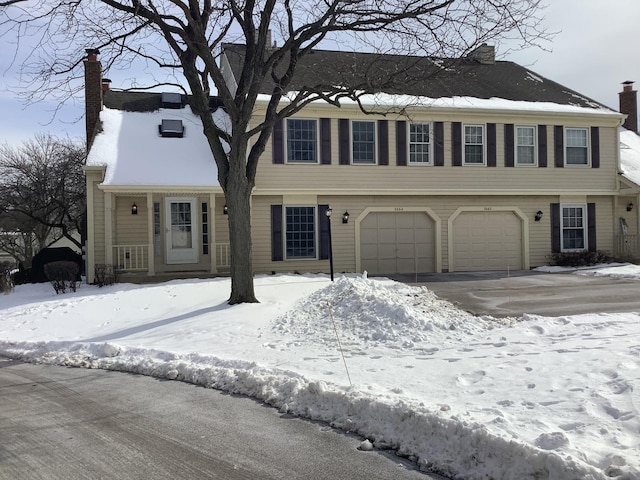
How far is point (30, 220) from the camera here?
81.0 ft

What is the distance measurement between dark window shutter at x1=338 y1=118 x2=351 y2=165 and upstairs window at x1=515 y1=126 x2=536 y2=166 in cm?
626

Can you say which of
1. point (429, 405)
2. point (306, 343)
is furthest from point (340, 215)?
point (429, 405)

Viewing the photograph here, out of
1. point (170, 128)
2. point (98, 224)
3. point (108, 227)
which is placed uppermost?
point (170, 128)

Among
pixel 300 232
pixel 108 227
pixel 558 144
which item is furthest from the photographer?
pixel 558 144

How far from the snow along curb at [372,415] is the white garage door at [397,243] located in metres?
11.0

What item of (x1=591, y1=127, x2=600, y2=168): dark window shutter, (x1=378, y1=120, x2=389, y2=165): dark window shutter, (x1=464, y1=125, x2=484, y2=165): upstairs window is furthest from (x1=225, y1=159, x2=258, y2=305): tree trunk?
(x1=591, y1=127, x2=600, y2=168): dark window shutter

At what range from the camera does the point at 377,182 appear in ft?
59.5

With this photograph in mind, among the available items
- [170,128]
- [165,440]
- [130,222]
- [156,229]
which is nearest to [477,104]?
[170,128]

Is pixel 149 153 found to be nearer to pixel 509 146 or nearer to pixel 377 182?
pixel 377 182

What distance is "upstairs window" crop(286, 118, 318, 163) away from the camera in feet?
57.6

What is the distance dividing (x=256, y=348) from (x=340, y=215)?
33.7 ft

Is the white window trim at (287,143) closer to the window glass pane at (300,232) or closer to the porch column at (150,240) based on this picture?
the window glass pane at (300,232)

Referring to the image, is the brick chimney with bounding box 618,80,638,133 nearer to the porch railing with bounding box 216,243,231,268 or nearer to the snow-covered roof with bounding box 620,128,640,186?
the snow-covered roof with bounding box 620,128,640,186

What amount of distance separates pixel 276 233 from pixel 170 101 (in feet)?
22.7
